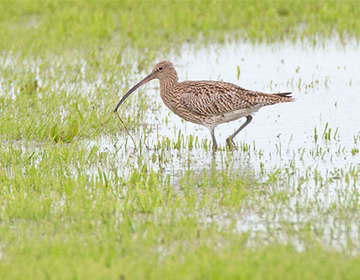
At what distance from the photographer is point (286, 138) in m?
9.77

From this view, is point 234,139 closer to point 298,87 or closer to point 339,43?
point 298,87

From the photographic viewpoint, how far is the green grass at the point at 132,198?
527 cm

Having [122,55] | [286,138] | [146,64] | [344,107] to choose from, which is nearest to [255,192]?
[286,138]

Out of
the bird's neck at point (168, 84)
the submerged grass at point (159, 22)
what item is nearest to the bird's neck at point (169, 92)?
the bird's neck at point (168, 84)

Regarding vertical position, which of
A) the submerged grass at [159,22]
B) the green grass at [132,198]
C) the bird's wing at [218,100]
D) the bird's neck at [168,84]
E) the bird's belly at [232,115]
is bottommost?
the green grass at [132,198]

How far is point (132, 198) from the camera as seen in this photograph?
22.5ft

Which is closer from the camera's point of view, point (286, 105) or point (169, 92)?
point (169, 92)

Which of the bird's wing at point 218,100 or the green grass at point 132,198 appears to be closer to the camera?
the green grass at point 132,198

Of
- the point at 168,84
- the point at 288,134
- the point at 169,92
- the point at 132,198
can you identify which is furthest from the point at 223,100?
the point at 132,198

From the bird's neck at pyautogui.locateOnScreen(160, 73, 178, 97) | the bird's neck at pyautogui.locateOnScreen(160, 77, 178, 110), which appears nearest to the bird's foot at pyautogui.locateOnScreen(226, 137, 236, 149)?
the bird's neck at pyautogui.locateOnScreen(160, 77, 178, 110)

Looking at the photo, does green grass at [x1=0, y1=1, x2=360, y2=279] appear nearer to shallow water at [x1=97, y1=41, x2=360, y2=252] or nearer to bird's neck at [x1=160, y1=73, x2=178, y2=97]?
shallow water at [x1=97, y1=41, x2=360, y2=252]

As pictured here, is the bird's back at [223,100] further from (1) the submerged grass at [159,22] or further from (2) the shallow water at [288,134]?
(1) the submerged grass at [159,22]

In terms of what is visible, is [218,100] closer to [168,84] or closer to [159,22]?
[168,84]

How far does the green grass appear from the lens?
5266mm
